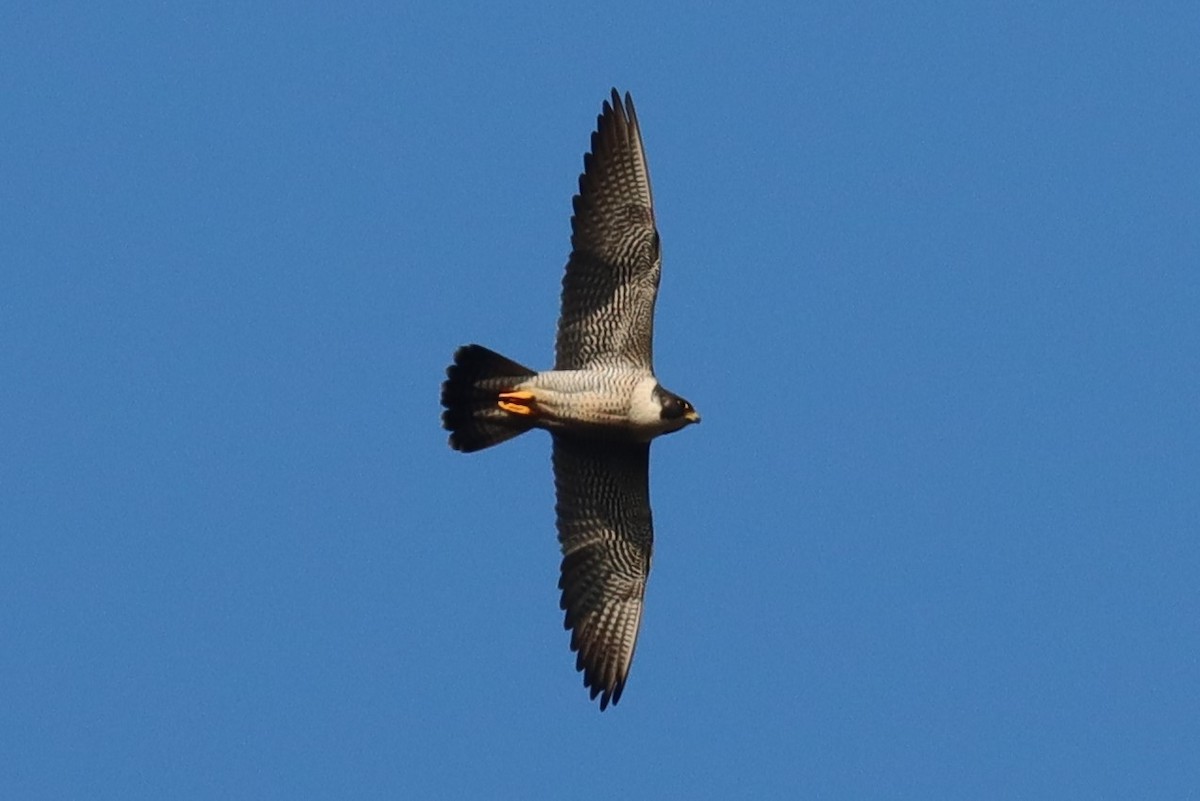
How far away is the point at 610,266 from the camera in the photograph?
17.6 m

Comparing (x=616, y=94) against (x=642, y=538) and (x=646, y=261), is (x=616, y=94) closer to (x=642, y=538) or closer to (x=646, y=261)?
(x=646, y=261)

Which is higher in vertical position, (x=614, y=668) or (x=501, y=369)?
(x=501, y=369)

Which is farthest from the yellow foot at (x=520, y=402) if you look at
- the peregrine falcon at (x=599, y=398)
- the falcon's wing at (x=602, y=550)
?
the falcon's wing at (x=602, y=550)

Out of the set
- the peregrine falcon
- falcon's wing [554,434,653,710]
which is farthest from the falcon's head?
falcon's wing [554,434,653,710]

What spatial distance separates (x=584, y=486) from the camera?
18.0m


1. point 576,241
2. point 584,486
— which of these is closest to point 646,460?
point 584,486

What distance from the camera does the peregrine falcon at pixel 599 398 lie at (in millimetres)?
17391

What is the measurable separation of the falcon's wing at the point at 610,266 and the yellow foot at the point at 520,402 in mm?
297

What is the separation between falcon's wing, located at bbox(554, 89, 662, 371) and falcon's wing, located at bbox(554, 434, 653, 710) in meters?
0.75

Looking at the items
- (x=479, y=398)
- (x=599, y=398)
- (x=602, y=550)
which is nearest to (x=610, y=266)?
(x=599, y=398)

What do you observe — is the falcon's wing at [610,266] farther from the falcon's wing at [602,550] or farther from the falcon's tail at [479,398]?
the falcon's wing at [602,550]

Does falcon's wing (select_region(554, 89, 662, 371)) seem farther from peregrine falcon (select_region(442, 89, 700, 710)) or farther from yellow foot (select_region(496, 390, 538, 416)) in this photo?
yellow foot (select_region(496, 390, 538, 416))

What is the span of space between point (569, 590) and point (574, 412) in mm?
1367

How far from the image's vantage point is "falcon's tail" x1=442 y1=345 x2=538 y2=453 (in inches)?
690
